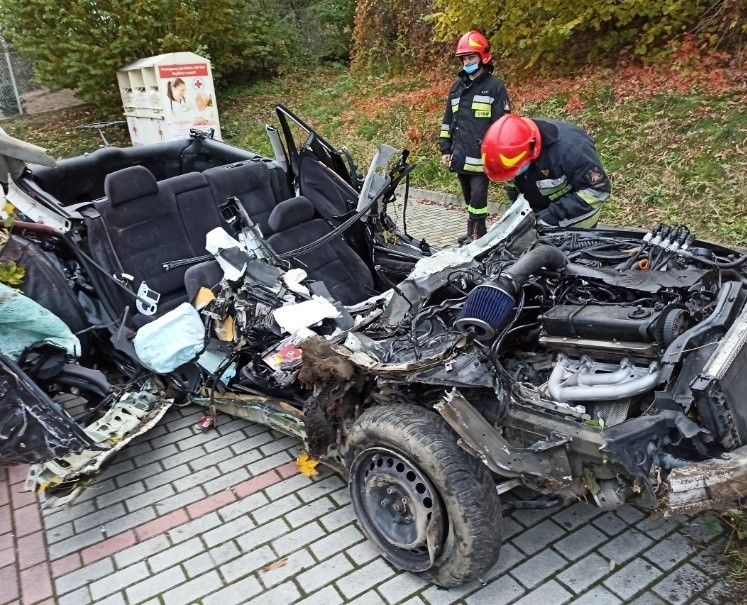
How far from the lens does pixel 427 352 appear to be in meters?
2.88

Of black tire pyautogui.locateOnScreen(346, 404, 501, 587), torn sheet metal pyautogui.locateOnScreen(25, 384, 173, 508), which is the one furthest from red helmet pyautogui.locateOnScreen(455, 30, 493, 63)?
black tire pyautogui.locateOnScreen(346, 404, 501, 587)

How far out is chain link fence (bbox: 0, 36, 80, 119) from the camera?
1683 cm

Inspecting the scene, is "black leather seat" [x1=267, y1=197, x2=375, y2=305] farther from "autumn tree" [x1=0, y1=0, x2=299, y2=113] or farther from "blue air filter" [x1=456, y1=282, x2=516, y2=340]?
"autumn tree" [x1=0, y1=0, x2=299, y2=113]

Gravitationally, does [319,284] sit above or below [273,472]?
above

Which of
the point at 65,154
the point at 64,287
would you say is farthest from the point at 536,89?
the point at 65,154

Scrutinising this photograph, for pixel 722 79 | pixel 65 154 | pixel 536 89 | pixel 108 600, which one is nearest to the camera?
pixel 108 600

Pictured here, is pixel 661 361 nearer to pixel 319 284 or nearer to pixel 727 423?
pixel 727 423

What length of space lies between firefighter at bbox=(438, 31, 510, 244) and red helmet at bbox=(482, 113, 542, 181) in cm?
211

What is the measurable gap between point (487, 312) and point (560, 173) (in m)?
2.23

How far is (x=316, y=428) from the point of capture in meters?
3.29

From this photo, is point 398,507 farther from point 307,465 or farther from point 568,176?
point 568,176

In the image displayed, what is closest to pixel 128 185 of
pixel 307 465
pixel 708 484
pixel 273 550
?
pixel 307 465

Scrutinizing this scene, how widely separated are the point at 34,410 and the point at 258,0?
19.3m

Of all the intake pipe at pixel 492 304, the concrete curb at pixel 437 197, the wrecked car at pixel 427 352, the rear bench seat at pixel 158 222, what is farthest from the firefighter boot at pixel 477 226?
the intake pipe at pixel 492 304
